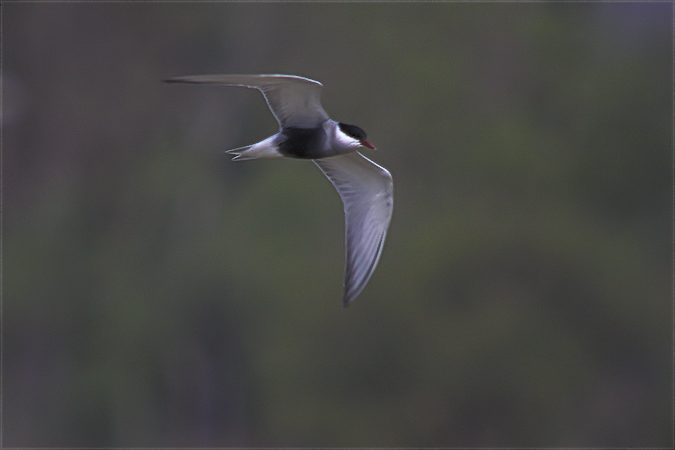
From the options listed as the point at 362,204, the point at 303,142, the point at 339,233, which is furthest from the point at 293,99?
the point at 339,233

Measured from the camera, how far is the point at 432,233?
35.8 feet

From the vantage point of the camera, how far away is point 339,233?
461 inches

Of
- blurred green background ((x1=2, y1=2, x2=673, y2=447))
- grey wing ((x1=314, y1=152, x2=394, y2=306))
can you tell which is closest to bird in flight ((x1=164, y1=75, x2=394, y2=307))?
grey wing ((x1=314, y1=152, x2=394, y2=306))

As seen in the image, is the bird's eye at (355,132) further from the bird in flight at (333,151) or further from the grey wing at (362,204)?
the grey wing at (362,204)

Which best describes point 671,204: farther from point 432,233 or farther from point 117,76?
point 117,76

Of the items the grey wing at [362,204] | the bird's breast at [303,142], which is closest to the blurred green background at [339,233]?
the grey wing at [362,204]

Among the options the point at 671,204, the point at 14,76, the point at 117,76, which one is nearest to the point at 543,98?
the point at 671,204

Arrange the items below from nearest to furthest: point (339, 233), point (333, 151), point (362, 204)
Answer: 1. point (333, 151)
2. point (362, 204)
3. point (339, 233)

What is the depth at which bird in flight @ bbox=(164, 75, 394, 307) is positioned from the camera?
3.26 meters

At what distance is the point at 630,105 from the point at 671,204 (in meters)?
1.62

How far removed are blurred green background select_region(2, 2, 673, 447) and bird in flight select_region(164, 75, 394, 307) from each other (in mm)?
6330

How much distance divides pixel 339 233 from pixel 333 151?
27.1 ft

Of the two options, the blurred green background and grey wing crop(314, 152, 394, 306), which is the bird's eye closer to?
grey wing crop(314, 152, 394, 306)

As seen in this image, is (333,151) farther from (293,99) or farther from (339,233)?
(339,233)
